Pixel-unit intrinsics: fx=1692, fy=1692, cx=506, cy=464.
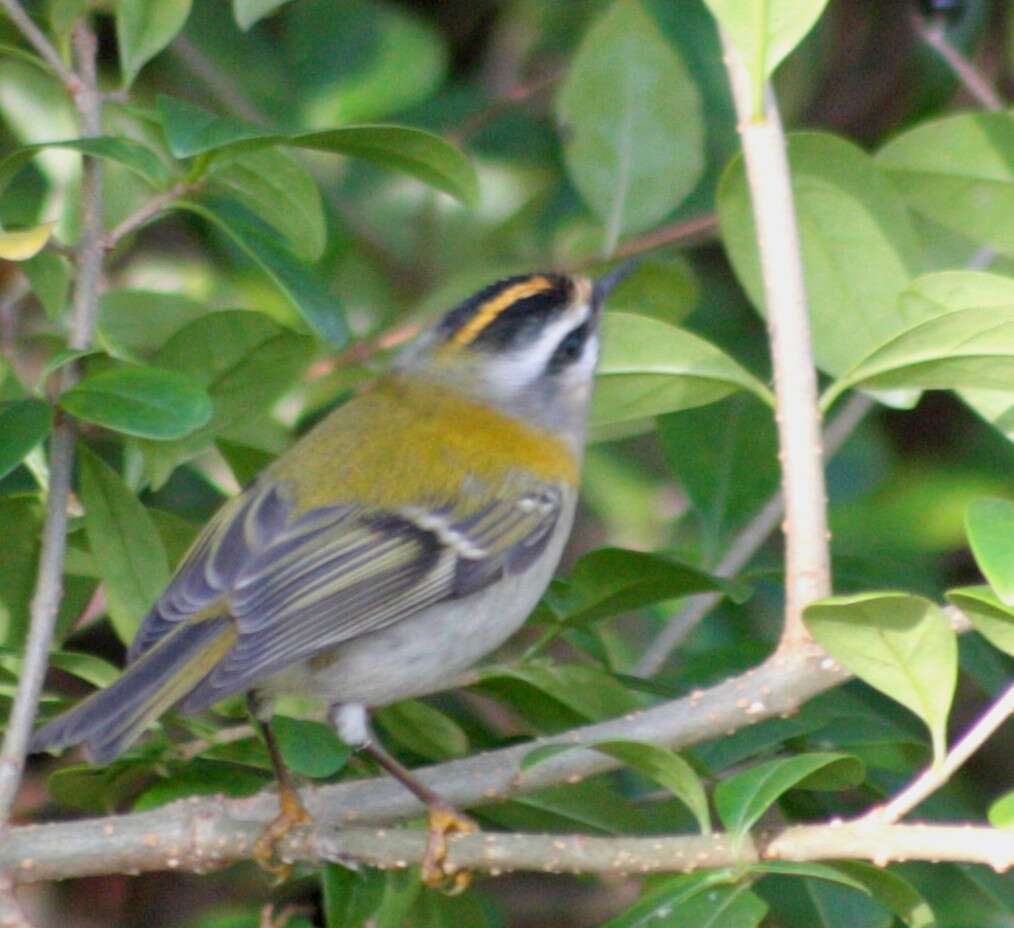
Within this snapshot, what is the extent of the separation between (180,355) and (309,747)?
54 cm

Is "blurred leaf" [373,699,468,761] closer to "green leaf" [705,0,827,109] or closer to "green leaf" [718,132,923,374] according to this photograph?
"green leaf" [718,132,923,374]

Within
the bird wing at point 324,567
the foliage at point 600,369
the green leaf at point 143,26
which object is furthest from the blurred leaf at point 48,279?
the bird wing at point 324,567

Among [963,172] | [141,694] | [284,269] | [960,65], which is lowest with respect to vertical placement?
[141,694]

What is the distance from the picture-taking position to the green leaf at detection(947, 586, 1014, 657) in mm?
1553

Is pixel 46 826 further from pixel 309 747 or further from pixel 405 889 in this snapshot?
pixel 405 889

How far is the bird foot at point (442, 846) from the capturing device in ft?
5.65

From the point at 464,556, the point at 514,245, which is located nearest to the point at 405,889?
the point at 464,556

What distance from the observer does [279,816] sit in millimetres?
1888

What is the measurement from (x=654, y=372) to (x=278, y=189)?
51cm

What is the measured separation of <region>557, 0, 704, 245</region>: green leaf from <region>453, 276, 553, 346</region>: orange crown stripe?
0.22m

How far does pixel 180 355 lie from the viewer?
2.11 m

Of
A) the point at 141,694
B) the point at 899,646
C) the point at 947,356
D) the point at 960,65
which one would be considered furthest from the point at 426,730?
the point at 960,65

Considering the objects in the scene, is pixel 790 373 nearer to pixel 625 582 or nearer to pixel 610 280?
pixel 625 582

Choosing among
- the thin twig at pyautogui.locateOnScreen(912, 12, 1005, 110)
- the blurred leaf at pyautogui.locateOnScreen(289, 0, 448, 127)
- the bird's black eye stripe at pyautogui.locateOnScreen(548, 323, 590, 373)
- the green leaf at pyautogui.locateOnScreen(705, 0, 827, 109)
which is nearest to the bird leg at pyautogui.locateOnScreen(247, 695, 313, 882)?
the bird's black eye stripe at pyautogui.locateOnScreen(548, 323, 590, 373)
